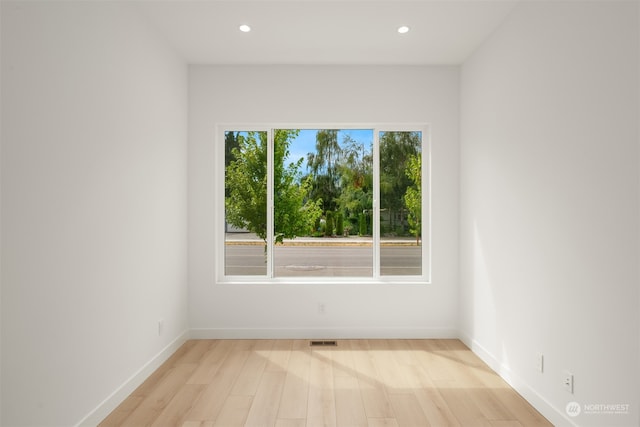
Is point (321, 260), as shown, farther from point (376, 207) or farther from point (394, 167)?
point (394, 167)

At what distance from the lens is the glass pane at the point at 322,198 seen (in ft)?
13.6

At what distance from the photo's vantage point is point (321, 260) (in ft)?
13.5

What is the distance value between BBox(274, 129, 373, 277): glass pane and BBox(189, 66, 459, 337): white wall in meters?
Answer: 0.24
